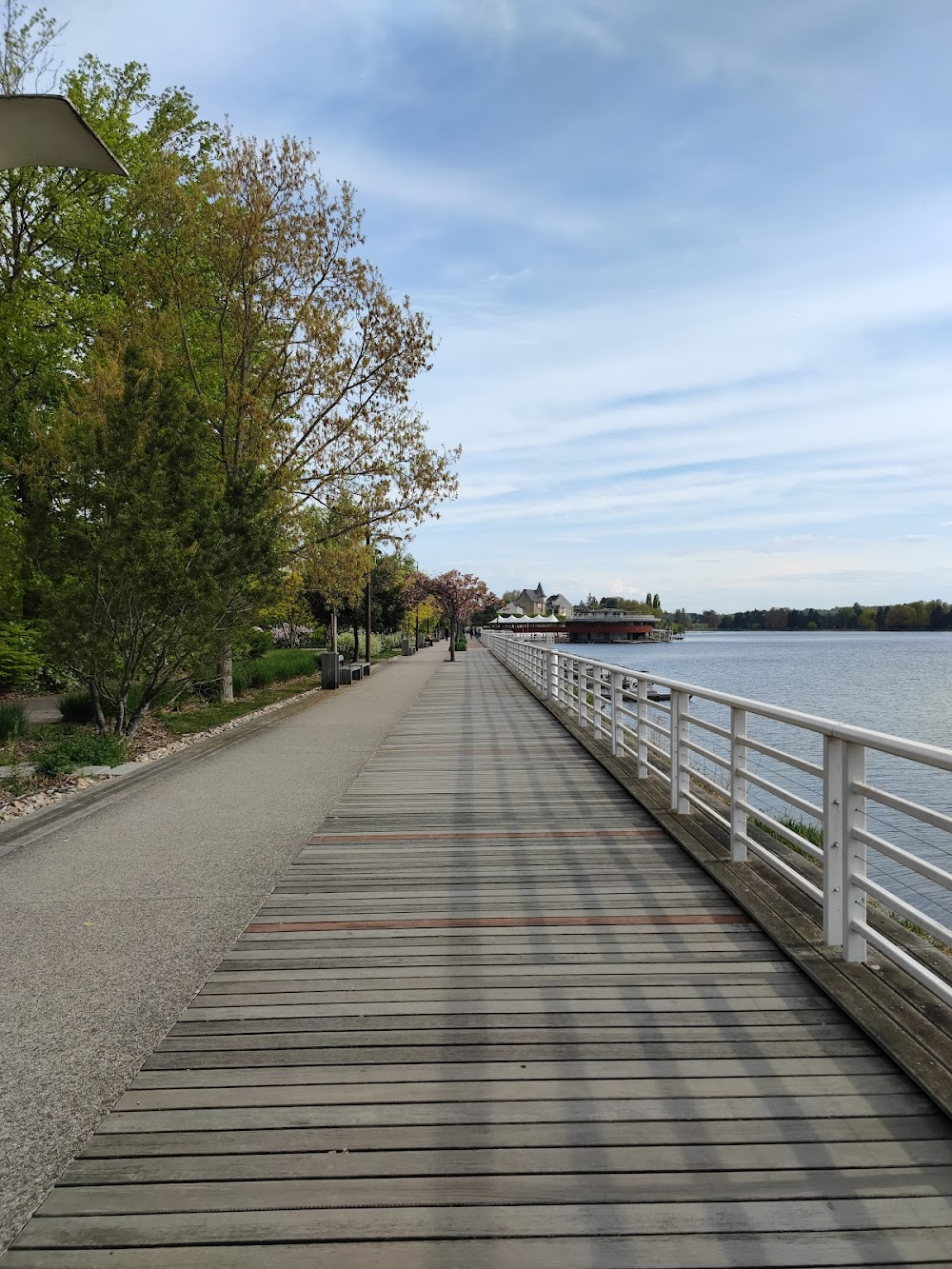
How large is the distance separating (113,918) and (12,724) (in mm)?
6917

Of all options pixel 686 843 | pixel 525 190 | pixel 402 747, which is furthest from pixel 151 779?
pixel 525 190

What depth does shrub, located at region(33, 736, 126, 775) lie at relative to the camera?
26.9 ft

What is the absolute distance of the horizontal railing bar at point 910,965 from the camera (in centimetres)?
271

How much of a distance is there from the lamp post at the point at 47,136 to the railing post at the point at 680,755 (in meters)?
4.48

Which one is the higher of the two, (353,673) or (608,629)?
(608,629)

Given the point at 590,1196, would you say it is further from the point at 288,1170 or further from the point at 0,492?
the point at 0,492

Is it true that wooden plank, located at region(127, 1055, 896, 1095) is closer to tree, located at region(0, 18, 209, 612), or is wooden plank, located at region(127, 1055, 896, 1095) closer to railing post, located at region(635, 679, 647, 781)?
railing post, located at region(635, 679, 647, 781)

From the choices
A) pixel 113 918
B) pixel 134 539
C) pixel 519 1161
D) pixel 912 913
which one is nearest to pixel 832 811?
pixel 912 913

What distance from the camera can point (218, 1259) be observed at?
1916 mm

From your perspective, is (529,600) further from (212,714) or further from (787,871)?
(787,871)

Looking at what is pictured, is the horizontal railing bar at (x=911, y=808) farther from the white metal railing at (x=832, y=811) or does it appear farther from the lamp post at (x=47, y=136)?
the lamp post at (x=47, y=136)

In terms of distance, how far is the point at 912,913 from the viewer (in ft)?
9.60

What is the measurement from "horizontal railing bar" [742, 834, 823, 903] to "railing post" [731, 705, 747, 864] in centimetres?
5

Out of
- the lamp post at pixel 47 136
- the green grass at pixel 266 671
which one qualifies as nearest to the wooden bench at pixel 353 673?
the green grass at pixel 266 671
